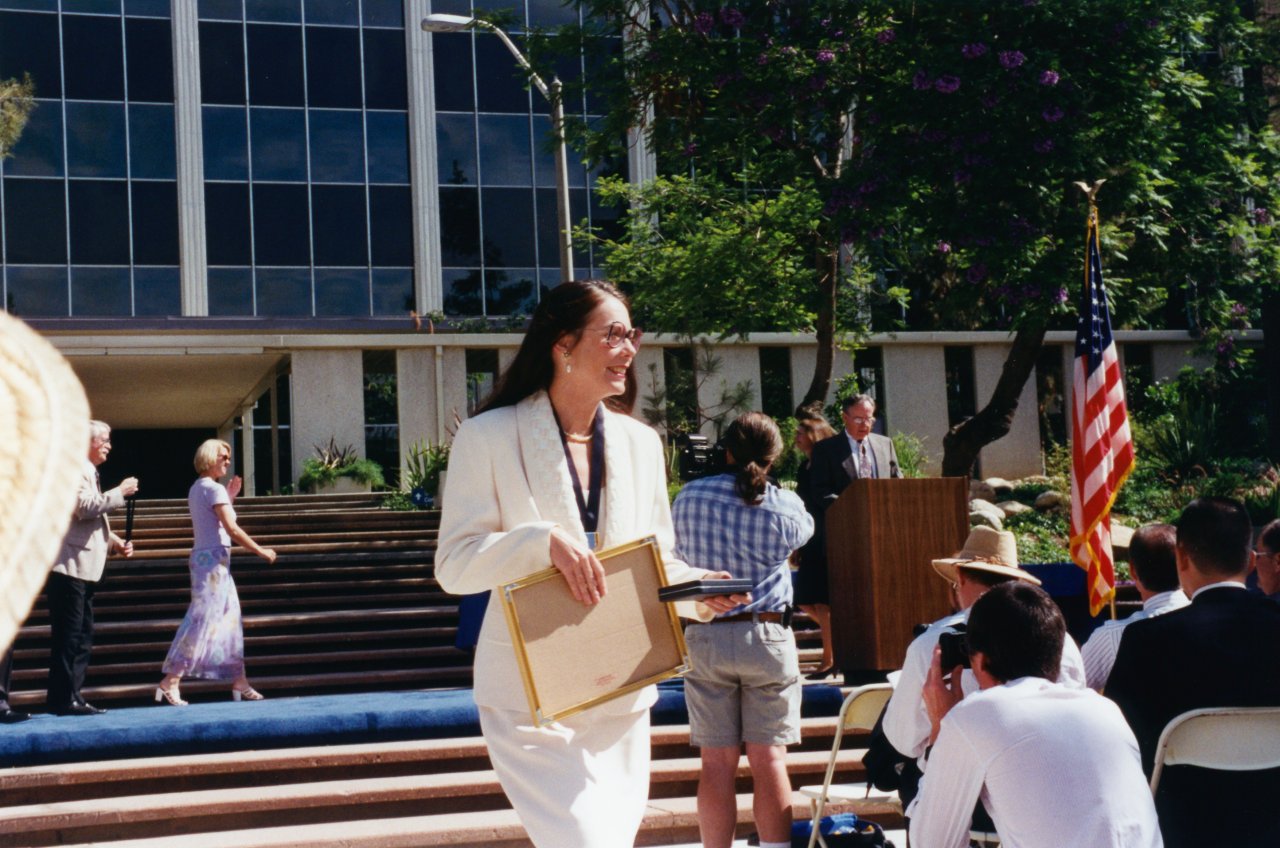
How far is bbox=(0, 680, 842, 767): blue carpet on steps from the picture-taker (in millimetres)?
8102

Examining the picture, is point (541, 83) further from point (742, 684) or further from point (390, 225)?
point (390, 225)

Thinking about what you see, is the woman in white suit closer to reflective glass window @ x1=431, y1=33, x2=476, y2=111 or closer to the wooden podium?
the wooden podium

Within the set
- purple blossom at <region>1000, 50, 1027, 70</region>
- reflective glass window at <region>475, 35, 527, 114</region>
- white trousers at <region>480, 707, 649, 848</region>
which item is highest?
reflective glass window at <region>475, 35, 527, 114</region>

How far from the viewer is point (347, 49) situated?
33031mm

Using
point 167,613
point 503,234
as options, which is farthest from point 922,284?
point 167,613

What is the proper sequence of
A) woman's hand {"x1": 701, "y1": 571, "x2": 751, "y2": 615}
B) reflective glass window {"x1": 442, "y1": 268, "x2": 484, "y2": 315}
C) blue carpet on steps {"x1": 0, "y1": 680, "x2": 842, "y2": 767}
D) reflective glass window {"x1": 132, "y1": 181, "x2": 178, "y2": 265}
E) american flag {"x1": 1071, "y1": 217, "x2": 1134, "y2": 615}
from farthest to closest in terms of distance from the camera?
1. reflective glass window {"x1": 442, "y1": 268, "x2": 484, "y2": 315}
2. reflective glass window {"x1": 132, "y1": 181, "x2": 178, "y2": 265}
3. american flag {"x1": 1071, "y1": 217, "x2": 1134, "y2": 615}
4. blue carpet on steps {"x1": 0, "y1": 680, "x2": 842, "y2": 767}
5. woman's hand {"x1": 701, "y1": 571, "x2": 751, "y2": 615}

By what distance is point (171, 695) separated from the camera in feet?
33.3

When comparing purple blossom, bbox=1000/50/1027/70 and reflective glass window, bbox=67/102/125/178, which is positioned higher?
reflective glass window, bbox=67/102/125/178

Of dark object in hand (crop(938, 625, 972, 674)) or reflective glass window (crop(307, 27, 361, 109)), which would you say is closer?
dark object in hand (crop(938, 625, 972, 674))

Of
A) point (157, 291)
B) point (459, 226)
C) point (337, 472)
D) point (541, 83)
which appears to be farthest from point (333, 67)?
point (541, 83)

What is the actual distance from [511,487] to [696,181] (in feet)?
51.0

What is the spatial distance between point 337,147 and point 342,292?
3.26 metres

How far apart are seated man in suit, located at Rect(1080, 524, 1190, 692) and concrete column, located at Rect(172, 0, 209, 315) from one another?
92.3ft

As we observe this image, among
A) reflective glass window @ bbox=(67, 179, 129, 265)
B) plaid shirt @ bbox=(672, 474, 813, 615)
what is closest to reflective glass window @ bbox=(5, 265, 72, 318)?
reflective glass window @ bbox=(67, 179, 129, 265)
